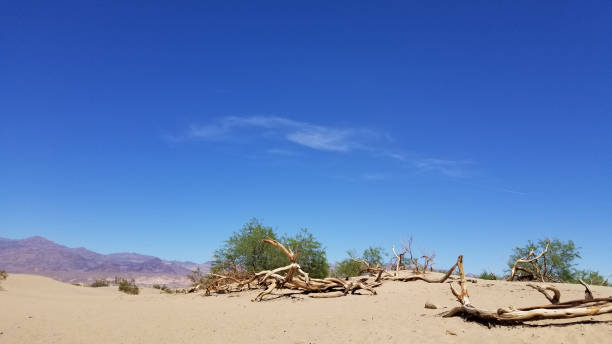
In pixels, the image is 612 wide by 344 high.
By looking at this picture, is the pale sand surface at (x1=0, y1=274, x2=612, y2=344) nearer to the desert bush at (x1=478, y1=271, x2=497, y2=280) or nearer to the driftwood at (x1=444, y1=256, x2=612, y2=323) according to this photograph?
the driftwood at (x1=444, y1=256, x2=612, y2=323)

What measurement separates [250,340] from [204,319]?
10.7 ft

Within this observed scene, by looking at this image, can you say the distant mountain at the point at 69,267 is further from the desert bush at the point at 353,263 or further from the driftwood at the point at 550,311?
the driftwood at the point at 550,311

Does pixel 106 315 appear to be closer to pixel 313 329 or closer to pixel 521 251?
pixel 313 329

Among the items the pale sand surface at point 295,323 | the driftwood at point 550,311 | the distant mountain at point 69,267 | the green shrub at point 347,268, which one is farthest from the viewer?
the distant mountain at point 69,267

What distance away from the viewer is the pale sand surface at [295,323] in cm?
805

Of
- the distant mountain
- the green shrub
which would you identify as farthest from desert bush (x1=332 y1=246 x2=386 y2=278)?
the distant mountain

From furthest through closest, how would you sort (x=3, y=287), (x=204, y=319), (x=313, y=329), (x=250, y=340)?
(x=3, y=287), (x=204, y=319), (x=313, y=329), (x=250, y=340)

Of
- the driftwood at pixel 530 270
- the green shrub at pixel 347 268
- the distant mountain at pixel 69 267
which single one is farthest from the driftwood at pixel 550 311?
the distant mountain at pixel 69 267

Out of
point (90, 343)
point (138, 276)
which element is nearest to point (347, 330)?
point (90, 343)

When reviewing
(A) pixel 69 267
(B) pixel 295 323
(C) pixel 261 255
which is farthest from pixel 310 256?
(A) pixel 69 267

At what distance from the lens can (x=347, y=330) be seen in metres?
9.30

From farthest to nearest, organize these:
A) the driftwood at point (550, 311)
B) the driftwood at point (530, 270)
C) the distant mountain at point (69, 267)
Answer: the distant mountain at point (69, 267) → the driftwood at point (530, 270) → the driftwood at point (550, 311)

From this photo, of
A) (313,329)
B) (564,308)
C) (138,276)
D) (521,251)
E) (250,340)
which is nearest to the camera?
(564,308)

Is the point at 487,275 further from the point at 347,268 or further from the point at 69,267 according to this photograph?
the point at 69,267
